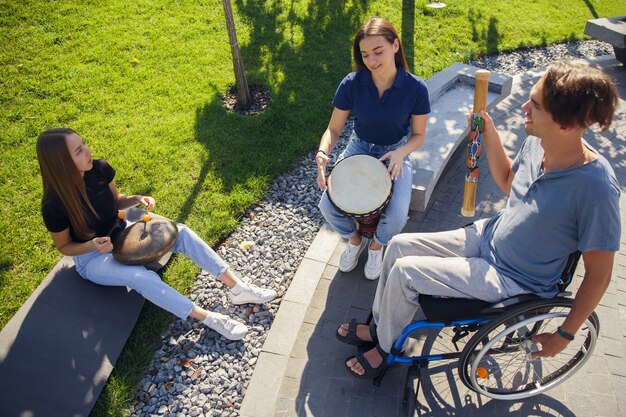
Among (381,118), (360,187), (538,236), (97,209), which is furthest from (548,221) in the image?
(97,209)

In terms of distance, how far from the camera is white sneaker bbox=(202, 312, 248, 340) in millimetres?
3344

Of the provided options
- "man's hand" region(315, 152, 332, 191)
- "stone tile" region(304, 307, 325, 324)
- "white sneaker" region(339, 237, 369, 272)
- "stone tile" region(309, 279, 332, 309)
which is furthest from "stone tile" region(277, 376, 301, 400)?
"man's hand" region(315, 152, 332, 191)

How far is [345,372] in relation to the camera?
3143 millimetres

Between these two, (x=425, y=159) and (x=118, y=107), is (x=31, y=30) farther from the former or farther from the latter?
(x=425, y=159)

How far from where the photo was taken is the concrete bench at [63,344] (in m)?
2.97

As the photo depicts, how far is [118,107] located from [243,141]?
1698 mm

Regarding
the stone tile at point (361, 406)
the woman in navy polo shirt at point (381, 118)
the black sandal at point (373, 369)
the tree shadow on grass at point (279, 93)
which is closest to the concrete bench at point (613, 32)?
the tree shadow on grass at point (279, 93)

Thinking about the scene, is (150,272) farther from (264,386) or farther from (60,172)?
(264,386)

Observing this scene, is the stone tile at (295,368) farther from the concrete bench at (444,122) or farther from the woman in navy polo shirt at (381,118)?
the concrete bench at (444,122)

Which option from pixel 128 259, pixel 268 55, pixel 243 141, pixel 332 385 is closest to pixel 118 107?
pixel 243 141

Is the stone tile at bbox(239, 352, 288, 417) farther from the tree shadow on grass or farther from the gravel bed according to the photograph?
the tree shadow on grass

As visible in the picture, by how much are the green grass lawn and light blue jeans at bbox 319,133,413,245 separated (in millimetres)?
1142

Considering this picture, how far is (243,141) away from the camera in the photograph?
506 centimetres

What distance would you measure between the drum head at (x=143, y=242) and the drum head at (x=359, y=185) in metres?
1.26
